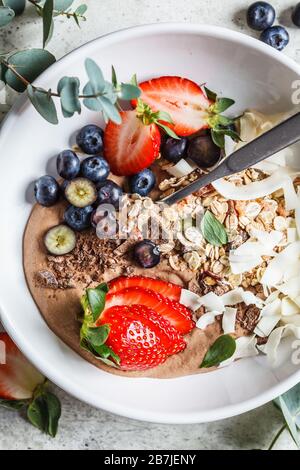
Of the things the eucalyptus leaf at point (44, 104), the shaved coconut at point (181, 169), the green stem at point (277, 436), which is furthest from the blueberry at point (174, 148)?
Result: the green stem at point (277, 436)

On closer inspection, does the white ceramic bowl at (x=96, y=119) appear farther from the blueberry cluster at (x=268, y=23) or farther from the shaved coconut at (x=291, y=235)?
the shaved coconut at (x=291, y=235)

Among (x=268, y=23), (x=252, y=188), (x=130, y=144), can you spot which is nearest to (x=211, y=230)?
(x=252, y=188)

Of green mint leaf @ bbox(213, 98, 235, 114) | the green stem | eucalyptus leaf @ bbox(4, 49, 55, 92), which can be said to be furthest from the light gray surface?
green mint leaf @ bbox(213, 98, 235, 114)

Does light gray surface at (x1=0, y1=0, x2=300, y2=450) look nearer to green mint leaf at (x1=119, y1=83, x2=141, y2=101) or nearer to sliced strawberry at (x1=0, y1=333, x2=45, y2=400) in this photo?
sliced strawberry at (x1=0, y1=333, x2=45, y2=400)

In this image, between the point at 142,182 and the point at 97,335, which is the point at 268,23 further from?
the point at 97,335

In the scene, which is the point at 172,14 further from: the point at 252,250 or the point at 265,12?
the point at 252,250
